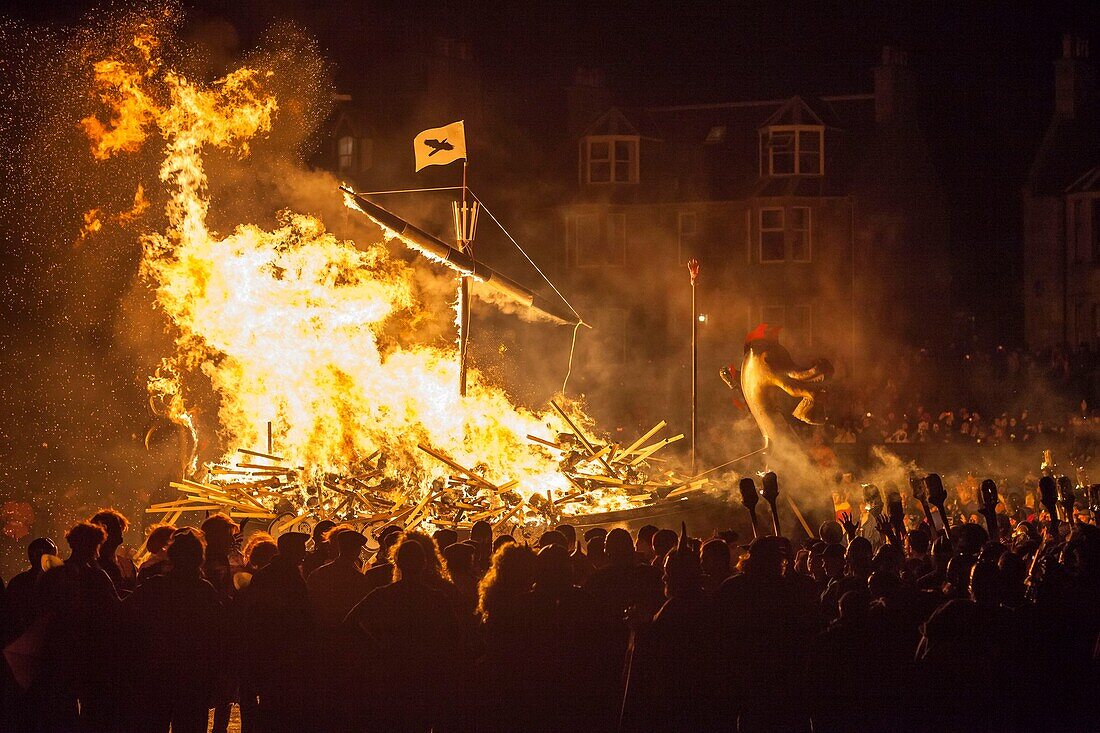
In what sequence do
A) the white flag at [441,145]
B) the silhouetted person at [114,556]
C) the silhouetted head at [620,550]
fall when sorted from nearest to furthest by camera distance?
the silhouetted head at [620,550]
the silhouetted person at [114,556]
the white flag at [441,145]

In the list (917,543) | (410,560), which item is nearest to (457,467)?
(917,543)

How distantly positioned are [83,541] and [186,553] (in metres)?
0.73

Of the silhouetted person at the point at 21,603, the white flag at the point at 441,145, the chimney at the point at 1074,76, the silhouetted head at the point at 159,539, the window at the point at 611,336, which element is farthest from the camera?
the window at the point at 611,336

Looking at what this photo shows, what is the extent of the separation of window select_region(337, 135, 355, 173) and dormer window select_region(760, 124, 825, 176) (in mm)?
12518

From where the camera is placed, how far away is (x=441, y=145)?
53.1 ft

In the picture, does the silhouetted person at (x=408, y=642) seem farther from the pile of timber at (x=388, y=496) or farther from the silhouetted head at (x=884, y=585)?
the pile of timber at (x=388, y=496)

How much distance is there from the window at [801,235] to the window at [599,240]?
5109mm

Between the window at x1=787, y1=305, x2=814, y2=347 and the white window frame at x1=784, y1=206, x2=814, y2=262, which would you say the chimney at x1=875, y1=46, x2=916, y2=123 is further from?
the window at x1=787, y1=305, x2=814, y2=347

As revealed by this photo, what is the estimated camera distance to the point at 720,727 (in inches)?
264

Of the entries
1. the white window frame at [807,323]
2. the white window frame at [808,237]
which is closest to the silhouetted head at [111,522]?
the white window frame at [807,323]

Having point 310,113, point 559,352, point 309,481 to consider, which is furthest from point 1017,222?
point 309,481

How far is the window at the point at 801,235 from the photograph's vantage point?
37.2 meters

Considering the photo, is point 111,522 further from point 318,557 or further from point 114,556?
point 318,557

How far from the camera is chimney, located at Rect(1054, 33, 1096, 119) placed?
3697 centimetres
